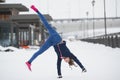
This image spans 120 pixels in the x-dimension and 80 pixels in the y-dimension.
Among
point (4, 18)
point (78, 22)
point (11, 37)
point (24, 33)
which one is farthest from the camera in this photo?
point (78, 22)

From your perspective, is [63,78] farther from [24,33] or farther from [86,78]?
[24,33]

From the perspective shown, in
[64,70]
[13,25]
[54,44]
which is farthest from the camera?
[13,25]

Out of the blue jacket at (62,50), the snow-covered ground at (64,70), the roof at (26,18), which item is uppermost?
the roof at (26,18)

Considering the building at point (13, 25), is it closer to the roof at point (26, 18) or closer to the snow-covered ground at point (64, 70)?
the roof at point (26, 18)

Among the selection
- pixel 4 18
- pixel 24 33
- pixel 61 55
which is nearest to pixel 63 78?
pixel 61 55

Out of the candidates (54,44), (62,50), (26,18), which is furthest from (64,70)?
(26,18)

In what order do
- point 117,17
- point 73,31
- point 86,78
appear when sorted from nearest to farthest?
point 86,78, point 117,17, point 73,31

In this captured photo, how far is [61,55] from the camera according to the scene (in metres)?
7.75

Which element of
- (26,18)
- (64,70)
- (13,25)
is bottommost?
(64,70)

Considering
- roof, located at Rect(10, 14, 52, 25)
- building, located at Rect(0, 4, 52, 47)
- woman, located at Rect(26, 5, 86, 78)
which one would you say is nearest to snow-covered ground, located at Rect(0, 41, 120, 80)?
woman, located at Rect(26, 5, 86, 78)

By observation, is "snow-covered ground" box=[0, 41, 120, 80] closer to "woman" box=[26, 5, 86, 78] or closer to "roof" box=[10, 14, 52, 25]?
"woman" box=[26, 5, 86, 78]

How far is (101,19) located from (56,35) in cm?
13544

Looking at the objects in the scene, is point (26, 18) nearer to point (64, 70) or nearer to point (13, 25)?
point (13, 25)

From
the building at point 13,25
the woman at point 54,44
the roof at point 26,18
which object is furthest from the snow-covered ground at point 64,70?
the roof at point 26,18
